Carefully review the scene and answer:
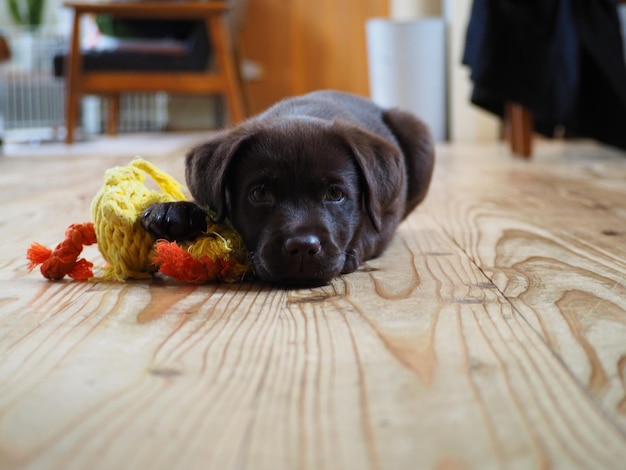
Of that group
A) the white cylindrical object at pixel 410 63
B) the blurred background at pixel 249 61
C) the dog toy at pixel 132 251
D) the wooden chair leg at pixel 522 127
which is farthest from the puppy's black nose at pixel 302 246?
the blurred background at pixel 249 61

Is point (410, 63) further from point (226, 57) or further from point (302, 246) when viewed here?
point (302, 246)

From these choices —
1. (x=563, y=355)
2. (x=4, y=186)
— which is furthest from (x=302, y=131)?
(x=4, y=186)

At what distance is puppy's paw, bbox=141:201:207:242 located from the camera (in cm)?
173

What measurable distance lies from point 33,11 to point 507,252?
830 cm

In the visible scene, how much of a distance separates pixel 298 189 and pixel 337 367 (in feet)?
2.28

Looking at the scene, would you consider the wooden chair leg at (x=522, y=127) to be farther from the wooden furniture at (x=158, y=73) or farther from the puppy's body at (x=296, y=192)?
the puppy's body at (x=296, y=192)

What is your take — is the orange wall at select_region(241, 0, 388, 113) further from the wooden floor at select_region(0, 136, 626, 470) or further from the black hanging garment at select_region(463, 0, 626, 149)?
the wooden floor at select_region(0, 136, 626, 470)

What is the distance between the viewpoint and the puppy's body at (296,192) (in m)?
1.65

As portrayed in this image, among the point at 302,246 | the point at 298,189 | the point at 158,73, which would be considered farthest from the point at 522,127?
the point at 302,246

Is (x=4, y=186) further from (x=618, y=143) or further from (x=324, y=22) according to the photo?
(x=324, y=22)

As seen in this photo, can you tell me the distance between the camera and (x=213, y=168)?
1.78m

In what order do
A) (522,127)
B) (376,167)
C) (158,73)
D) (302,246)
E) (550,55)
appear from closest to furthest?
(302,246) → (376,167) → (550,55) → (522,127) → (158,73)

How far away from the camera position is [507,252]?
200cm

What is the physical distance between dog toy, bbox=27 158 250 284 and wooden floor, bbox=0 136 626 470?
43 mm
